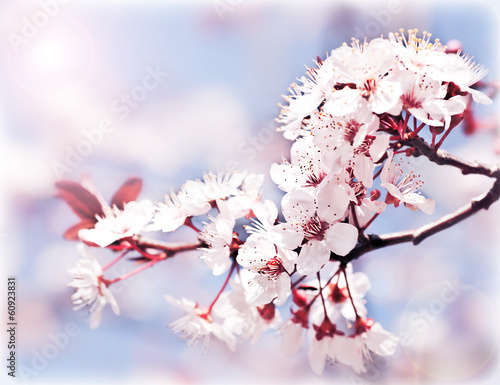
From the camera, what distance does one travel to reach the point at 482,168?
975 millimetres

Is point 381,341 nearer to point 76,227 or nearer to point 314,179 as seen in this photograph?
point 314,179

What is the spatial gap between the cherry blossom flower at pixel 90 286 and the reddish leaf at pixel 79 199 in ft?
0.36

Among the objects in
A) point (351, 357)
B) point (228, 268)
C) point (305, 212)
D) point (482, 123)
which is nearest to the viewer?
point (305, 212)

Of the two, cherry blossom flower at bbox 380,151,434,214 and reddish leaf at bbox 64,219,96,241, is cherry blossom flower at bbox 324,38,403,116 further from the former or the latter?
reddish leaf at bbox 64,219,96,241

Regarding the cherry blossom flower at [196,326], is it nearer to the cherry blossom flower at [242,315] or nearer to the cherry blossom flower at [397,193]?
the cherry blossom flower at [242,315]

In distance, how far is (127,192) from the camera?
136cm

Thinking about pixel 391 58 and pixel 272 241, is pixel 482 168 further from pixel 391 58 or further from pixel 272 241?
pixel 272 241

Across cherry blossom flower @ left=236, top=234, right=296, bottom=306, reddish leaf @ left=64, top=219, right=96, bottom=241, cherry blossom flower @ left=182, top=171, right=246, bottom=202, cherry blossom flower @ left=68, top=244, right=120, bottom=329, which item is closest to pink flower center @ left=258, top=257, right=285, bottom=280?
cherry blossom flower @ left=236, top=234, right=296, bottom=306

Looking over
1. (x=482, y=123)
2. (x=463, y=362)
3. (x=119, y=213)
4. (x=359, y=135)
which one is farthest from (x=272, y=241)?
(x=463, y=362)

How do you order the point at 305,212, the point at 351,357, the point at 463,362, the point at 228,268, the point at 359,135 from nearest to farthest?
the point at 359,135
the point at 305,212
the point at 228,268
the point at 351,357
the point at 463,362

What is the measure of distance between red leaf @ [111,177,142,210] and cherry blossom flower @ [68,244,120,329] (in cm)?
17

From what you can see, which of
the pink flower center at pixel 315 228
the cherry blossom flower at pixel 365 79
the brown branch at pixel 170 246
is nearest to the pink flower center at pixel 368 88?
the cherry blossom flower at pixel 365 79

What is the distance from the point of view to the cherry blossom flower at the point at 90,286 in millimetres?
1248

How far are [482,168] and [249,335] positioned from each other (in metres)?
0.75
